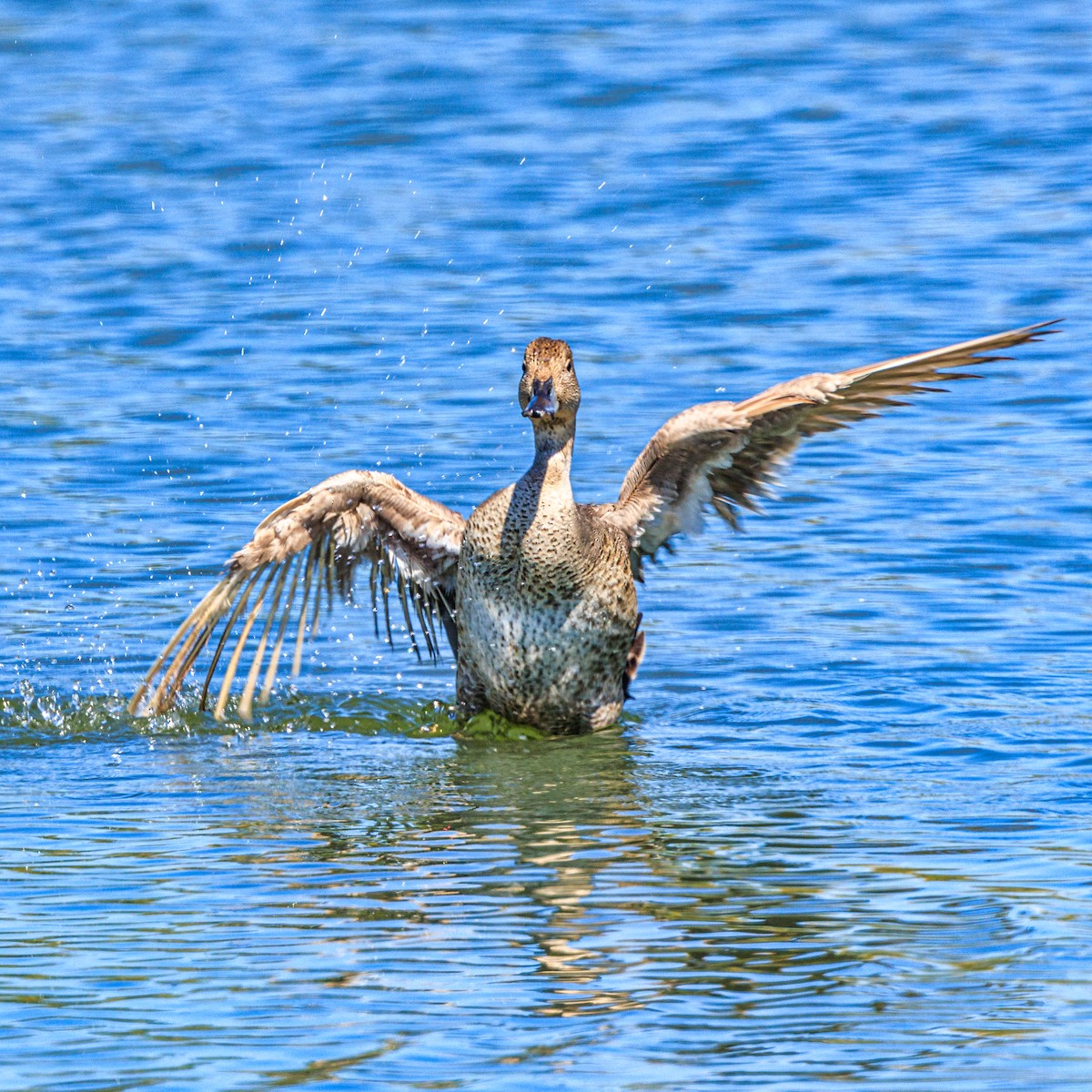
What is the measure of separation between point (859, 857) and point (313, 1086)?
2.39m

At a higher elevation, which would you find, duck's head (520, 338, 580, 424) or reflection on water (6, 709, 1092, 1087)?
Answer: duck's head (520, 338, 580, 424)

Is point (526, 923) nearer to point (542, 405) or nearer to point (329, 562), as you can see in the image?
point (542, 405)

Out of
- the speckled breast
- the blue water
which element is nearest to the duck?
the speckled breast

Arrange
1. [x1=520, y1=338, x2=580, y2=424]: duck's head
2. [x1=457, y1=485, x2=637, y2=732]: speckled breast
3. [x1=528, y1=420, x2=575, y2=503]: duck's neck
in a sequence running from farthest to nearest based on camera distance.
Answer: [x1=528, y1=420, x2=575, y2=503]: duck's neck, [x1=457, y1=485, x2=637, y2=732]: speckled breast, [x1=520, y1=338, x2=580, y2=424]: duck's head

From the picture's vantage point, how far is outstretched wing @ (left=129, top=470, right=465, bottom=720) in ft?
28.2

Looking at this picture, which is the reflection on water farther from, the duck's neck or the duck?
the duck's neck

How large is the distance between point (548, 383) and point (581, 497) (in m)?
3.53

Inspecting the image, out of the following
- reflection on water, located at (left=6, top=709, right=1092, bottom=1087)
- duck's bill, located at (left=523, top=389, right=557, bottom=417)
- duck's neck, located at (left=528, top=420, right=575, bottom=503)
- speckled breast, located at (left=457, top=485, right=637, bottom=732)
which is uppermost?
duck's bill, located at (left=523, top=389, right=557, bottom=417)

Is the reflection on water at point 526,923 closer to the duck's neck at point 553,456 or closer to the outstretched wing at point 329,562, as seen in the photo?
the outstretched wing at point 329,562

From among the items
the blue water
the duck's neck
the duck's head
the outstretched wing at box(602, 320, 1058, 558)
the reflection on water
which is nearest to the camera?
the reflection on water

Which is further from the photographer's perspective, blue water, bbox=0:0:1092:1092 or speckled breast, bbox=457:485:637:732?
speckled breast, bbox=457:485:637:732

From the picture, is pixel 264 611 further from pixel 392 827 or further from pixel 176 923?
pixel 176 923

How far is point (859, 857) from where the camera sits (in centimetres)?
689

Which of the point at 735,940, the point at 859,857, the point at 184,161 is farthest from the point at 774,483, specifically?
the point at 184,161
